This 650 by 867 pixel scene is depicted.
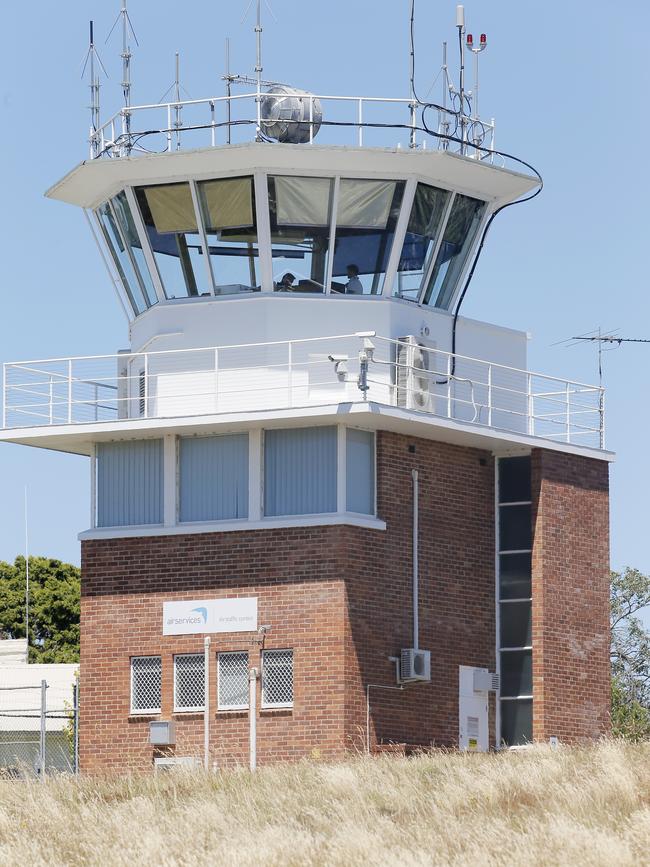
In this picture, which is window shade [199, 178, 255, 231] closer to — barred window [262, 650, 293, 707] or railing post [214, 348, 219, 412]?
railing post [214, 348, 219, 412]

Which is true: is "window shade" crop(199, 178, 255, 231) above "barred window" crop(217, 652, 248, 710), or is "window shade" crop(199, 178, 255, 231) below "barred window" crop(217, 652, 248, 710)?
above

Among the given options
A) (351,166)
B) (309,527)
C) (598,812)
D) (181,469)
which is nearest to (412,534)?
(309,527)

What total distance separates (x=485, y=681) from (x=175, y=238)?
8.59m

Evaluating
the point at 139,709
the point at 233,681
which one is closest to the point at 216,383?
the point at 233,681

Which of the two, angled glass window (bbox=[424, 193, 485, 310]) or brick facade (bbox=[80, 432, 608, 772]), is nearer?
brick facade (bbox=[80, 432, 608, 772])

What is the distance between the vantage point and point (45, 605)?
218 feet

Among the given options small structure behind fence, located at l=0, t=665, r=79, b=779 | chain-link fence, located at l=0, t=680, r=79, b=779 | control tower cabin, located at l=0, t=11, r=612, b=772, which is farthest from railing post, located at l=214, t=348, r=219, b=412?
small structure behind fence, located at l=0, t=665, r=79, b=779

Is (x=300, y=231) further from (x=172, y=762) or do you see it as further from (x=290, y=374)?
(x=172, y=762)

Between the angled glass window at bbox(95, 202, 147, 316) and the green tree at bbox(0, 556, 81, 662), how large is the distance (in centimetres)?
3209

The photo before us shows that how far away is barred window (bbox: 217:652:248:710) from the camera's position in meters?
30.8

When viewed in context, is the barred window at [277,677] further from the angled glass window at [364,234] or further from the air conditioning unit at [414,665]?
the angled glass window at [364,234]

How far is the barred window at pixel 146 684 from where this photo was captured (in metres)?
31.5

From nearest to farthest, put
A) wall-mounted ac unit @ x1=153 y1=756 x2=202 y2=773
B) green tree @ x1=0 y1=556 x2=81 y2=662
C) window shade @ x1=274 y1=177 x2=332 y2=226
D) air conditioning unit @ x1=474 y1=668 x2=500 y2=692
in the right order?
wall-mounted ac unit @ x1=153 y1=756 x2=202 y2=773, window shade @ x1=274 y1=177 x2=332 y2=226, air conditioning unit @ x1=474 y1=668 x2=500 y2=692, green tree @ x1=0 y1=556 x2=81 y2=662

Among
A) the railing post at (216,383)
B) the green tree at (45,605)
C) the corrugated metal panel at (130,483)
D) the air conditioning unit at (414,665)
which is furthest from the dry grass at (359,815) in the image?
the green tree at (45,605)
